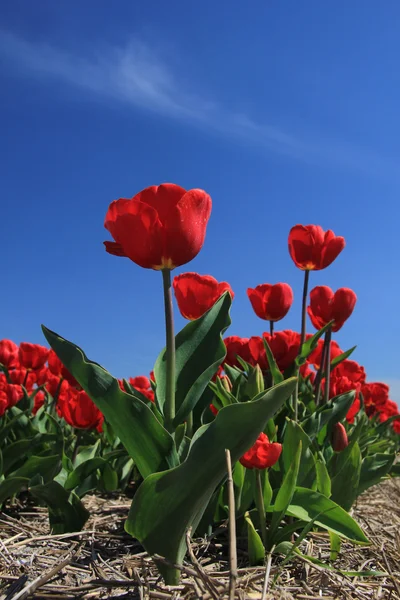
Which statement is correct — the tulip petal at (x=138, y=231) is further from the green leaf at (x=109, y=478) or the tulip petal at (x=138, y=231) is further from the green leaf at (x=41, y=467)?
the green leaf at (x=109, y=478)

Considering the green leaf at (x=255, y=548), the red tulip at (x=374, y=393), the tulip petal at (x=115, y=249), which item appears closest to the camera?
the tulip petal at (x=115, y=249)

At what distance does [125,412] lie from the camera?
4.79ft

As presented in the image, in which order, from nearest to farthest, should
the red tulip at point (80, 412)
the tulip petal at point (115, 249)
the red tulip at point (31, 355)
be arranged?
1. the tulip petal at point (115, 249)
2. the red tulip at point (80, 412)
3. the red tulip at point (31, 355)

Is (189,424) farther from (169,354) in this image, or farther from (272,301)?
(272,301)

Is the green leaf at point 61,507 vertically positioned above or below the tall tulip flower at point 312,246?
below

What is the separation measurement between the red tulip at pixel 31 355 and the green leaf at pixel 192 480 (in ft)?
Result: 7.71

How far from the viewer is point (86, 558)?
186 cm

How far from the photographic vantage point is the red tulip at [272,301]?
255 cm

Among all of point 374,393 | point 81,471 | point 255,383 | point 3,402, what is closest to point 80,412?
point 81,471

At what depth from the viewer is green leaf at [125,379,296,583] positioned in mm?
1321

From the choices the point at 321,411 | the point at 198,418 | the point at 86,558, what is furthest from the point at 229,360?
the point at 86,558

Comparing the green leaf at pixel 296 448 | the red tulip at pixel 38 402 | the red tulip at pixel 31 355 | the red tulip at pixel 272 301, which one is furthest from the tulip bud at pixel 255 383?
the red tulip at pixel 38 402

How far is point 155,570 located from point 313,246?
4.70 feet

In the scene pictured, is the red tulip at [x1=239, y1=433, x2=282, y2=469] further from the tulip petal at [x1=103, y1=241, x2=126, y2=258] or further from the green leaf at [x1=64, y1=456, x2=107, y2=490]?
the green leaf at [x1=64, y1=456, x2=107, y2=490]
